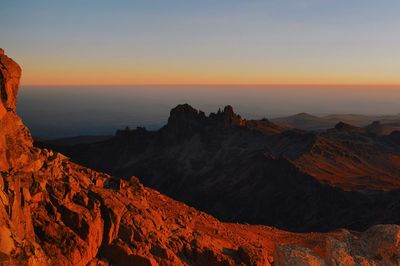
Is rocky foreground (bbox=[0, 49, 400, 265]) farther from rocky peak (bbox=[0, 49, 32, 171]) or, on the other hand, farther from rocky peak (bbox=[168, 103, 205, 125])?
rocky peak (bbox=[168, 103, 205, 125])

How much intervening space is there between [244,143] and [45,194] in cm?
10564

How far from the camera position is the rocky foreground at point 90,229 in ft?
58.0

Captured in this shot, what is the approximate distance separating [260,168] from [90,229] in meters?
86.3

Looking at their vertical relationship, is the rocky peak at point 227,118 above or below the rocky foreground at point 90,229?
below

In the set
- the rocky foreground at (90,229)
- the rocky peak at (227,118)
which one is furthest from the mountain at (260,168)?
the rocky foreground at (90,229)

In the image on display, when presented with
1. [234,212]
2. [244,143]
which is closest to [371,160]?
[244,143]

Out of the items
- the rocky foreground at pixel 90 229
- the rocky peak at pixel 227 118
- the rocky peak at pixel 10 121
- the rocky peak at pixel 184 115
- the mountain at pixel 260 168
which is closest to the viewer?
the rocky foreground at pixel 90 229

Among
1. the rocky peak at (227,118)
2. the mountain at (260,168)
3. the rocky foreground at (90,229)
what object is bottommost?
the mountain at (260,168)

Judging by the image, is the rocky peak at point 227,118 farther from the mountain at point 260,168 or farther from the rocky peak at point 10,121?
the rocky peak at point 10,121

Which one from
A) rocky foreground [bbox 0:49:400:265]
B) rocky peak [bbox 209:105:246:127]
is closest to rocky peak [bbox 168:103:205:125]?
rocky peak [bbox 209:105:246:127]

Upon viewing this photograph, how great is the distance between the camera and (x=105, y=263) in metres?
24.2

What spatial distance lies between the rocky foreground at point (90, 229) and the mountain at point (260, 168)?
48.3m

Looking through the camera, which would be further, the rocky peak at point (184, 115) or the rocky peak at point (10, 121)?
the rocky peak at point (184, 115)

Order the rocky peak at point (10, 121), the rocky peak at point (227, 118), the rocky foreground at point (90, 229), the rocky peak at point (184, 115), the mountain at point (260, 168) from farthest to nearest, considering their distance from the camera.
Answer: the rocky peak at point (184, 115) → the rocky peak at point (227, 118) → the mountain at point (260, 168) → the rocky peak at point (10, 121) → the rocky foreground at point (90, 229)
